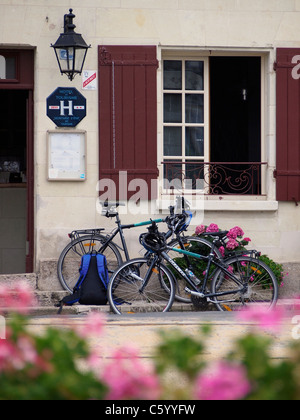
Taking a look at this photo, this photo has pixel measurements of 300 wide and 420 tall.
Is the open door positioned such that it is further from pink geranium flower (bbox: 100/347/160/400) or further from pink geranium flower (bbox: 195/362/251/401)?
pink geranium flower (bbox: 195/362/251/401)

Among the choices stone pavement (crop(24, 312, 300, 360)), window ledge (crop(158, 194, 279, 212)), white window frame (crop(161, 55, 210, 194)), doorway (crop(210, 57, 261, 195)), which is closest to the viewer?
stone pavement (crop(24, 312, 300, 360))

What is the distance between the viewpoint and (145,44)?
366 inches

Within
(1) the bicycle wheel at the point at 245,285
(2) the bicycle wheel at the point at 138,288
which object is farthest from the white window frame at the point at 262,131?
(2) the bicycle wheel at the point at 138,288

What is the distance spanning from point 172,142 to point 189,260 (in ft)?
6.03

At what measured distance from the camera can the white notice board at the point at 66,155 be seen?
9172 millimetres

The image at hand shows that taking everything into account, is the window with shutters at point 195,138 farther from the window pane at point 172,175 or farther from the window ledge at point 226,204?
the window ledge at point 226,204

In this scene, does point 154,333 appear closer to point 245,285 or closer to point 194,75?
point 245,285

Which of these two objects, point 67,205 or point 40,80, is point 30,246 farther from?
point 40,80

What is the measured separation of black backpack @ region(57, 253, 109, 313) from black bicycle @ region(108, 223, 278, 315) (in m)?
0.37

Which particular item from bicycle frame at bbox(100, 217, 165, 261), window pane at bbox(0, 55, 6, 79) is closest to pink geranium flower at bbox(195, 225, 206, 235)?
bicycle frame at bbox(100, 217, 165, 261)

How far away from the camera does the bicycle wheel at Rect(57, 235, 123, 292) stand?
29.4 feet

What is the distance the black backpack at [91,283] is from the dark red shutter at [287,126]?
233 cm

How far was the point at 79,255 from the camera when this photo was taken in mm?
9039

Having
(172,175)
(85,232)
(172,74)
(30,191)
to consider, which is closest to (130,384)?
(85,232)
